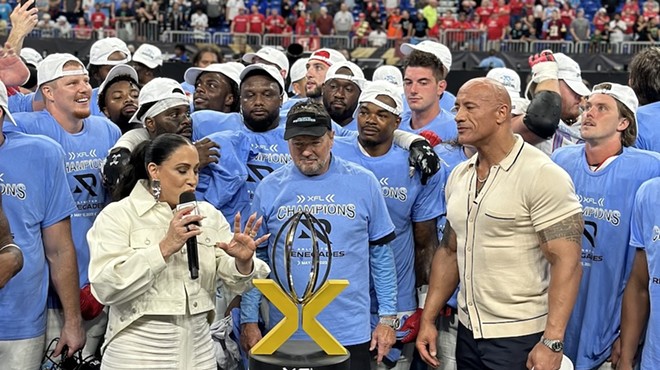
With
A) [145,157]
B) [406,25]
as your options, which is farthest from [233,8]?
[145,157]

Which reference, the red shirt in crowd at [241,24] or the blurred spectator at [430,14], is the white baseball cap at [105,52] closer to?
the red shirt in crowd at [241,24]

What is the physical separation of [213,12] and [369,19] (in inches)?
174

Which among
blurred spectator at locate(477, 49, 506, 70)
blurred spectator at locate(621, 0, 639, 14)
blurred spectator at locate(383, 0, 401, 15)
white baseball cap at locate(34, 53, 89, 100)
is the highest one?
blurred spectator at locate(621, 0, 639, 14)

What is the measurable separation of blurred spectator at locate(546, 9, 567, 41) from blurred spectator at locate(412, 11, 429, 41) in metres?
3.22

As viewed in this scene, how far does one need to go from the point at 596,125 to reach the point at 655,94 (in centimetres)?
103

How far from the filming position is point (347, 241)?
16.8 ft

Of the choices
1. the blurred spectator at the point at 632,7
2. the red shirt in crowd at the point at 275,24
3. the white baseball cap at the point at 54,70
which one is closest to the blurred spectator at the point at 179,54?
the red shirt in crowd at the point at 275,24

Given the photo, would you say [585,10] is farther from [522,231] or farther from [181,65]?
[522,231]

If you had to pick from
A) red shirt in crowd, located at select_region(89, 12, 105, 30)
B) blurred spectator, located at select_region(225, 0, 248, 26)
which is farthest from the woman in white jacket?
blurred spectator, located at select_region(225, 0, 248, 26)

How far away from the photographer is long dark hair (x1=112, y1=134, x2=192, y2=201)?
4520 millimetres

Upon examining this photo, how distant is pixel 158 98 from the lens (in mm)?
5902

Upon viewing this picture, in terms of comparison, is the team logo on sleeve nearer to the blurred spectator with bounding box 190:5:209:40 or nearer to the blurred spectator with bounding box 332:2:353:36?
the blurred spectator with bounding box 190:5:209:40

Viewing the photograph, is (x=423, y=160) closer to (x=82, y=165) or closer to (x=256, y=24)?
(x=82, y=165)

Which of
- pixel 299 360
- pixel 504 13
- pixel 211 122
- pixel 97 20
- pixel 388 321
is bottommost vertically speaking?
pixel 388 321
